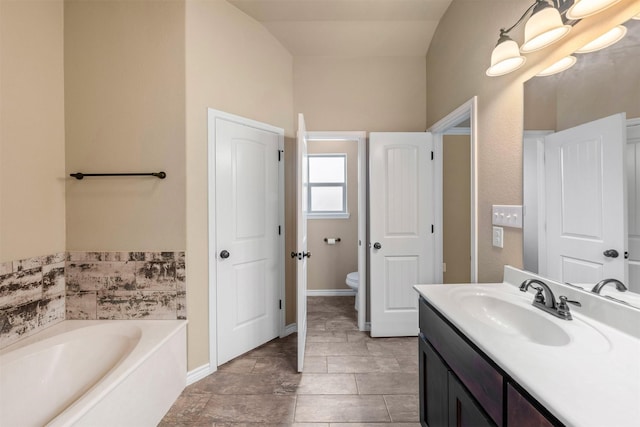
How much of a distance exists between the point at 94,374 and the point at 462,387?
2.04 m

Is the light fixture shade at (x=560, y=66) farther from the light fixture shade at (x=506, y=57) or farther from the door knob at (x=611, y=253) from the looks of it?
the door knob at (x=611, y=253)

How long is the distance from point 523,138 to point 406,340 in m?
2.00

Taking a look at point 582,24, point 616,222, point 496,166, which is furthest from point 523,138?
point 616,222

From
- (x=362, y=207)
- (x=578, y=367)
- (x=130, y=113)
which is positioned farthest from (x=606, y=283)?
(x=130, y=113)

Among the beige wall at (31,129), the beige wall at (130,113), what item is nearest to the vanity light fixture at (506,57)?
the beige wall at (130,113)

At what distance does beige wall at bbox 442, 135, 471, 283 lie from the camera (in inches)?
112

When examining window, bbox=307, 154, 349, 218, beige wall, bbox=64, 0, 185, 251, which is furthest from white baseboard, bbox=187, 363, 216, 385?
window, bbox=307, 154, 349, 218

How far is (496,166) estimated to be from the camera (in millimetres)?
1640

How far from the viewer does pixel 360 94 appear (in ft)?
9.09

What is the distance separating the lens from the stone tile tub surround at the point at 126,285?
1938 mm

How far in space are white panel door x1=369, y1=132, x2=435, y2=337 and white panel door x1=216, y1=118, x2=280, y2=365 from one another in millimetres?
979

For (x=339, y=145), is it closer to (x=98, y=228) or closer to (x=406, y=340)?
(x=406, y=340)

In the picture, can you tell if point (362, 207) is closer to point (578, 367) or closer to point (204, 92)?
point (204, 92)

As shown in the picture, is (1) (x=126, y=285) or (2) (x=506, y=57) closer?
(2) (x=506, y=57)
